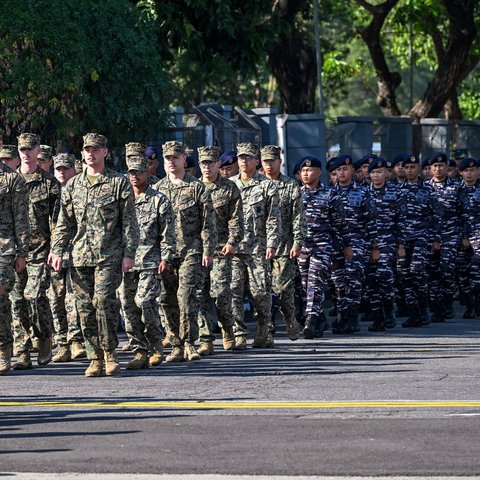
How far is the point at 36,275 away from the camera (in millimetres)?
14867

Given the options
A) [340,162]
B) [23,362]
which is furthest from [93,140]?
[340,162]

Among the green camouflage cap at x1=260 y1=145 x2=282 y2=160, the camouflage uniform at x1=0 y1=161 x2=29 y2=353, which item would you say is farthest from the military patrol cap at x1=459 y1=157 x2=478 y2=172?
the camouflage uniform at x1=0 y1=161 x2=29 y2=353

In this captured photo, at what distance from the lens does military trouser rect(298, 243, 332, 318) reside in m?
17.1

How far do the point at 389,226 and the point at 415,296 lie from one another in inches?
35.6

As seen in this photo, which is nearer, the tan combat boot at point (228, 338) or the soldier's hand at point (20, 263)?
the soldier's hand at point (20, 263)

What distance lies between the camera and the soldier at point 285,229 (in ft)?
54.7

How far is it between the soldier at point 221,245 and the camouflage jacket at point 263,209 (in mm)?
592

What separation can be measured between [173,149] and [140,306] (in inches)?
62.4

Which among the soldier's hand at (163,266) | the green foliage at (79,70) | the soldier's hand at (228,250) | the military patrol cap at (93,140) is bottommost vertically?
the soldier's hand at (163,266)

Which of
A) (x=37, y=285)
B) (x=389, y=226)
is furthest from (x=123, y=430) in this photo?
(x=389, y=226)

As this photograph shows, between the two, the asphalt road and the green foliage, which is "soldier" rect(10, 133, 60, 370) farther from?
the green foliage

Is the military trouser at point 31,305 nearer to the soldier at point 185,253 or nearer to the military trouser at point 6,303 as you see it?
the military trouser at point 6,303

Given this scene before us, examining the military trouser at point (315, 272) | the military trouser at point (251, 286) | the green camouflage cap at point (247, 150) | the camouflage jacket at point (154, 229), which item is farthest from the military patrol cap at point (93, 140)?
the military trouser at point (315, 272)

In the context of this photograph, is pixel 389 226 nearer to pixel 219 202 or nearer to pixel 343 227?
pixel 343 227
